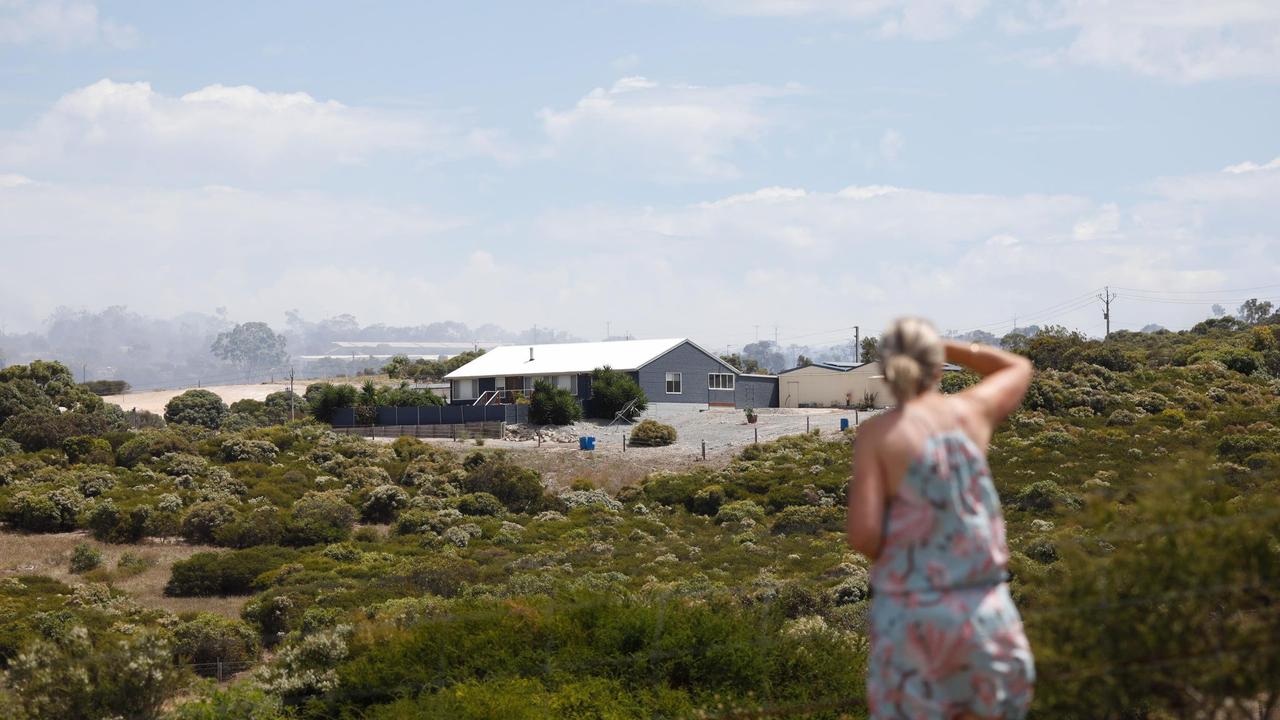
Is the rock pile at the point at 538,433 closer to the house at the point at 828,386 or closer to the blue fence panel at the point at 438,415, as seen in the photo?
the blue fence panel at the point at 438,415

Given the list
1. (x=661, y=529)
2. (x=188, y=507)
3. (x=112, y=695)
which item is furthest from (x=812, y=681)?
(x=188, y=507)

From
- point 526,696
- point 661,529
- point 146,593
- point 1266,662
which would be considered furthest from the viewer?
point 661,529

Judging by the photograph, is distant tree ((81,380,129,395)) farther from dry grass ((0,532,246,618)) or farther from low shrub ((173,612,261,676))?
low shrub ((173,612,261,676))

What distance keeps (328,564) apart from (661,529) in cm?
927

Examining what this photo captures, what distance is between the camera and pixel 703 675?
10242 millimetres

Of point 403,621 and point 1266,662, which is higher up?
point 1266,662

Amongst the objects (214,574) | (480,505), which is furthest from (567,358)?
(214,574)

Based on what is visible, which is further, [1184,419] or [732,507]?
[1184,419]

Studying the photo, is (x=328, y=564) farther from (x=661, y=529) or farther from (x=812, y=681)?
(x=812, y=681)

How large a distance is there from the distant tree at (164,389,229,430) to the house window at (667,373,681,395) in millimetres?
29224

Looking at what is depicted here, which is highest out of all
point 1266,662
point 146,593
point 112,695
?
point 1266,662

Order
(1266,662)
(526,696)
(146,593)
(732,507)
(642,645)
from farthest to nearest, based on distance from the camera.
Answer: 1. (732,507)
2. (146,593)
3. (642,645)
4. (526,696)
5. (1266,662)

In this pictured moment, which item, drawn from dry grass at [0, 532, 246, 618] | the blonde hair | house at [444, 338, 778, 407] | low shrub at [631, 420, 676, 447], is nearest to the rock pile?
low shrub at [631, 420, 676, 447]

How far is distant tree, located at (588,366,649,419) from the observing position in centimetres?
5734
